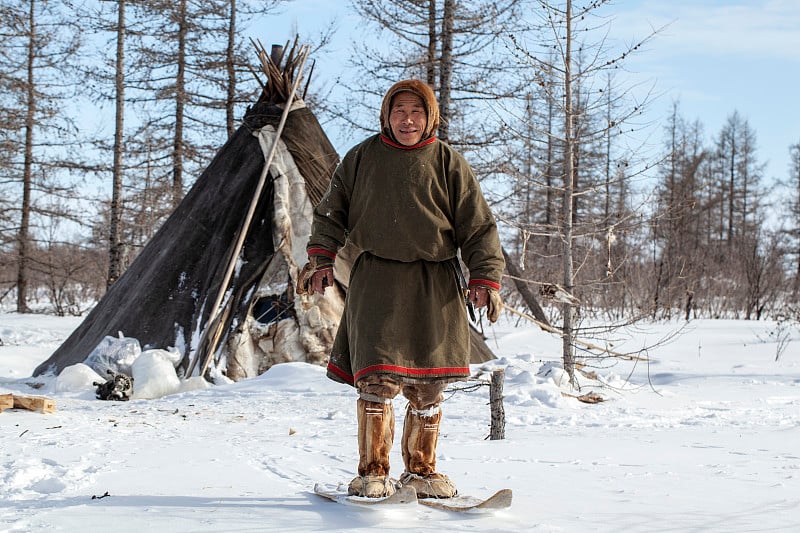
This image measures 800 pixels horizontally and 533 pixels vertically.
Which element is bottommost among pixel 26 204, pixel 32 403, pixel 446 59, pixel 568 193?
pixel 32 403

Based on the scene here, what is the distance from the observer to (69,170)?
18.4m

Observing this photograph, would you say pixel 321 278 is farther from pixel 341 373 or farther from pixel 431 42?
pixel 431 42

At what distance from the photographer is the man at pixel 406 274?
9.59 feet

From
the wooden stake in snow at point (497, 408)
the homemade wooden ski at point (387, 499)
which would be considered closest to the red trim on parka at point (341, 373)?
the homemade wooden ski at point (387, 499)

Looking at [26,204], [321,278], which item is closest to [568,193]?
[321,278]

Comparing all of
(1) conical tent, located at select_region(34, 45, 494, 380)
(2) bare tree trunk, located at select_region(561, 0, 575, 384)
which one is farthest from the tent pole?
(2) bare tree trunk, located at select_region(561, 0, 575, 384)

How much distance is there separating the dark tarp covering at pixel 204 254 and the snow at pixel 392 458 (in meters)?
0.83

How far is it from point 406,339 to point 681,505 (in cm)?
121

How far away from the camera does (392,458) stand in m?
4.03

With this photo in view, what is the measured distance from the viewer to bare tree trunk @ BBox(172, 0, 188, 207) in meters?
17.0

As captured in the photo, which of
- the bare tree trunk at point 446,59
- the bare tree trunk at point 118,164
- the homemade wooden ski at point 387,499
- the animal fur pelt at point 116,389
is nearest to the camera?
the homemade wooden ski at point 387,499

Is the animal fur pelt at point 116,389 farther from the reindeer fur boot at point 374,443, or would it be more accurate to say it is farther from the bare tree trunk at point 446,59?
the bare tree trunk at point 446,59

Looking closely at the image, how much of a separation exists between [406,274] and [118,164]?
1451 centimetres

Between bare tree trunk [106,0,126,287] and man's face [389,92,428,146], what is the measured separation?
45.1 feet
